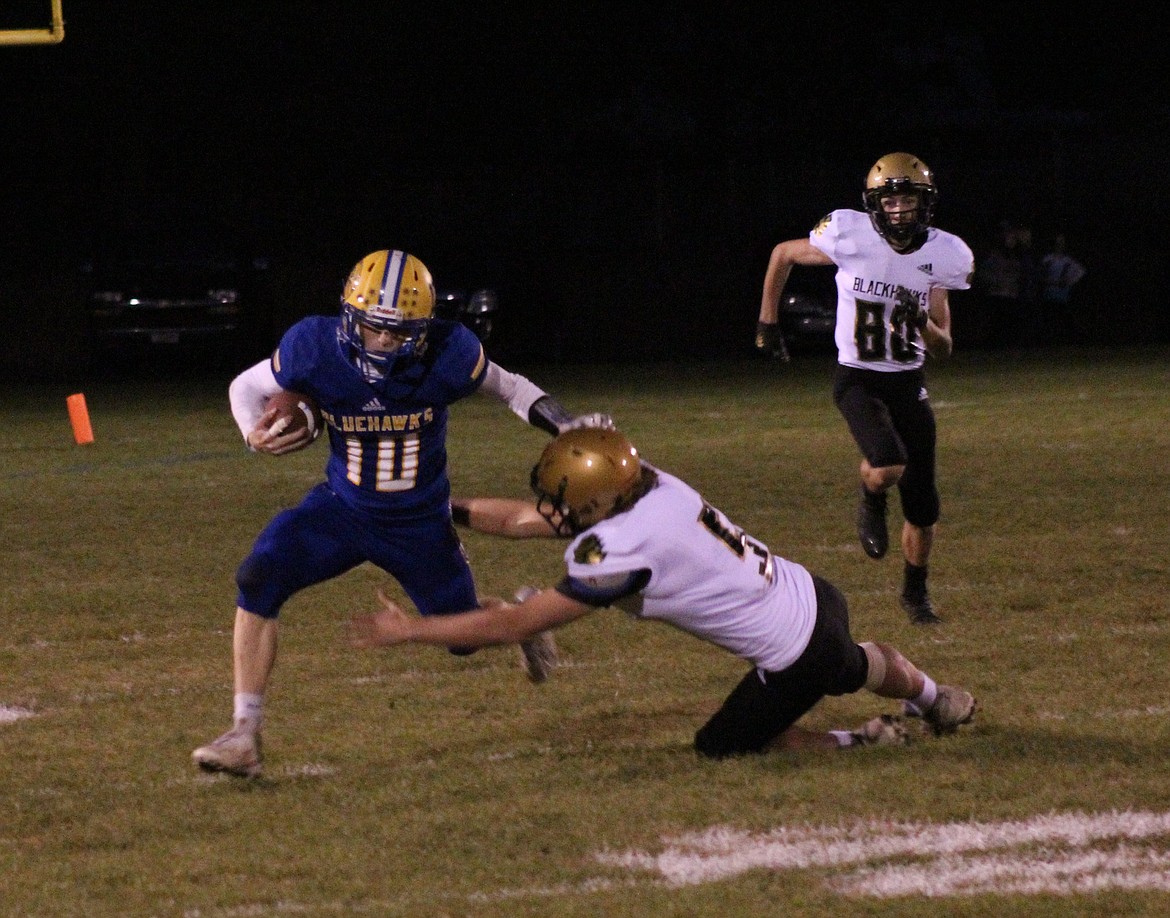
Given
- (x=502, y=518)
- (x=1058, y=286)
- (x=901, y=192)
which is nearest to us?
(x=502, y=518)

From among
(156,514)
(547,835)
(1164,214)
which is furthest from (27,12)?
(1164,214)

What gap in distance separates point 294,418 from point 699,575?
125 centimetres

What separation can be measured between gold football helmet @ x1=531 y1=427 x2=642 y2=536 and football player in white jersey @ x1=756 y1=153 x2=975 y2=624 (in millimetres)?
2917

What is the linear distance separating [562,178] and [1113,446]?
1411 centimetres

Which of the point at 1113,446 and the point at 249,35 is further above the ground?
the point at 249,35

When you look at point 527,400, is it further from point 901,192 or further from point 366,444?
point 901,192

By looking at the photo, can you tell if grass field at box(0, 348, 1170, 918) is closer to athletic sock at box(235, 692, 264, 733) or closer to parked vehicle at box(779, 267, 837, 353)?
athletic sock at box(235, 692, 264, 733)

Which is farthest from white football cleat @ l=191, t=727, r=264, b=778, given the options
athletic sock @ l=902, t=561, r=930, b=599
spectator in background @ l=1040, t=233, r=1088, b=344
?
spectator in background @ l=1040, t=233, r=1088, b=344

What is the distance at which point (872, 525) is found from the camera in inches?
309

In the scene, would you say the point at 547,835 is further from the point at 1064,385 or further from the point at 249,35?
the point at 249,35

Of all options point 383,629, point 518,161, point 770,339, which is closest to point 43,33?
point 770,339

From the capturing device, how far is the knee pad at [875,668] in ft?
17.5

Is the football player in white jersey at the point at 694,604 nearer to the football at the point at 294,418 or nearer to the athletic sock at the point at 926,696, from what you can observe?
the athletic sock at the point at 926,696

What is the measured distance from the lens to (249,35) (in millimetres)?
27406
